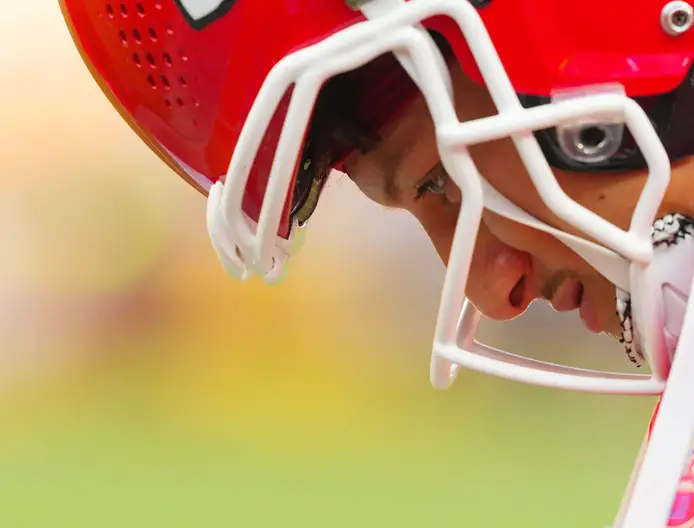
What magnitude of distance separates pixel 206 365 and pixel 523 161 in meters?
1.03

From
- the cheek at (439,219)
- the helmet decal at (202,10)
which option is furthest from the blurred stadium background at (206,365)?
the helmet decal at (202,10)

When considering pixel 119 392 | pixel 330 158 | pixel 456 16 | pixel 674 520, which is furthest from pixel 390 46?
pixel 119 392

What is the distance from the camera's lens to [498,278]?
59 cm

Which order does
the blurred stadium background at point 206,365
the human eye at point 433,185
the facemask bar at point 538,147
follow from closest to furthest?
the facemask bar at point 538,147 → the human eye at point 433,185 → the blurred stadium background at point 206,365

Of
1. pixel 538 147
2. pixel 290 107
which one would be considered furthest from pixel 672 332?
pixel 290 107

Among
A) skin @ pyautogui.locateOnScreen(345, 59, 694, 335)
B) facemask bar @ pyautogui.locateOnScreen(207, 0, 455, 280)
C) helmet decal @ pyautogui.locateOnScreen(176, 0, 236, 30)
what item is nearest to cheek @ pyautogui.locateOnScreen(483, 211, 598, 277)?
skin @ pyautogui.locateOnScreen(345, 59, 694, 335)

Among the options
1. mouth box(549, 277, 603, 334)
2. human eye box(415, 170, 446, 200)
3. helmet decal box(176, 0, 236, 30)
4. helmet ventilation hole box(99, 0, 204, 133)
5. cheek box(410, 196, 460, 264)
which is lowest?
mouth box(549, 277, 603, 334)

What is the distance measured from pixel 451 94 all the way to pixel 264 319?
3.12ft

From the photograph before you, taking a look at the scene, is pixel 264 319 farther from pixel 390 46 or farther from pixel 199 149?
pixel 390 46

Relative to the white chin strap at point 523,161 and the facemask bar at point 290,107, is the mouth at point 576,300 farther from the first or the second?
the facemask bar at point 290,107

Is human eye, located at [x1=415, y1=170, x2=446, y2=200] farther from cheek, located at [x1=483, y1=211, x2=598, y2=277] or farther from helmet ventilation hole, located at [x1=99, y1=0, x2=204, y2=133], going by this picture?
helmet ventilation hole, located at [x1=99, y1=0, x2=204, y2=133]

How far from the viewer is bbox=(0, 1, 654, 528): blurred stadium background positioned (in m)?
1.30

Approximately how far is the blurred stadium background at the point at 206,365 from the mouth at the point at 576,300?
72cm

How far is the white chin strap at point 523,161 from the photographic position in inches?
17.8
